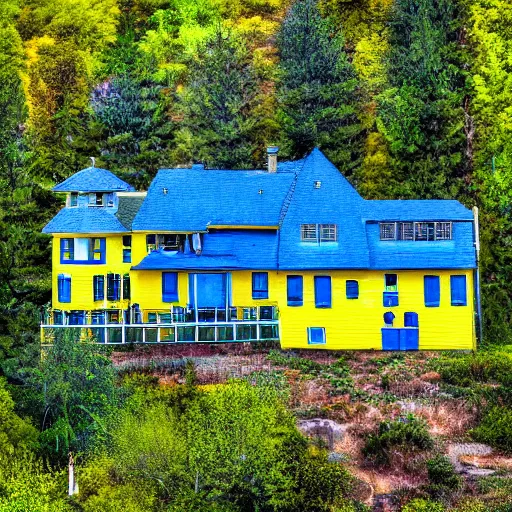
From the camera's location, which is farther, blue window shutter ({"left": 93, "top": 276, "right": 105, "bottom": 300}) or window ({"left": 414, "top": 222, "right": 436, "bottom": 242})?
blue window shutter ({"left": 93, "top": 276, "right": 105, "bottom": 300})

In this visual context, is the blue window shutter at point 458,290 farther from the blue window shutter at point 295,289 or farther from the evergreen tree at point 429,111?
the evergreen tree at point 429,111

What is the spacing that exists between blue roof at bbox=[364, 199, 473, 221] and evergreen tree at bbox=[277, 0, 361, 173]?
43.1 ft

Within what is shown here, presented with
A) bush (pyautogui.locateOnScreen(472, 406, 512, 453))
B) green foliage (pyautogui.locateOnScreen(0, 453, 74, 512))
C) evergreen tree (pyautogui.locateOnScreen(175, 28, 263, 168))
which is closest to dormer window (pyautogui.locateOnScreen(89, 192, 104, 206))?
evergreen tree (pyautogui.locateOnScreen(175, 28, 263, 168))

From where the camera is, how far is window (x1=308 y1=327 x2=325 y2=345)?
56719 mm

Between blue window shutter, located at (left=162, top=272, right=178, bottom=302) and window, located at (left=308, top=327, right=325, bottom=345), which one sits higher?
blue window shutter, located at (left=162, top=272, right=178, bottom=302)

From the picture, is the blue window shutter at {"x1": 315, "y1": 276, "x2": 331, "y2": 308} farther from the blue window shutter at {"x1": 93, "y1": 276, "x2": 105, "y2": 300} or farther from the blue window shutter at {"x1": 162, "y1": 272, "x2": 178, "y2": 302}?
the blue window shutter at {"x1": 93, "y1": 276, "x2": 105, "y2": 300}

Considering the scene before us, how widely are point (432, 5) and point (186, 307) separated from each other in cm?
2724

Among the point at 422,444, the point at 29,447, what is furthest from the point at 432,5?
the point at 29,447

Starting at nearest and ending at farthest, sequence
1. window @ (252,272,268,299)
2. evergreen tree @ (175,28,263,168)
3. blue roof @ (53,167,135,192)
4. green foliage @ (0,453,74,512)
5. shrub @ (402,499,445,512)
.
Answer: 1. shrub @ (402,499,445,512)
2. green foliage @ (0,453,74,512)
3. window @ (252,272,268,299)
4. blue roof @ (53,167,135,192)
5. evergreen tree @ (175,28,263,168)

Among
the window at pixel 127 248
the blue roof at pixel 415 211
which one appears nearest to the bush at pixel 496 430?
the blue roof at pixel 415 211

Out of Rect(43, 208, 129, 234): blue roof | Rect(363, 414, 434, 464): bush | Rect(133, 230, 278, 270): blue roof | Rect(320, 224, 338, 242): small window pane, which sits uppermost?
Rect(43, 208, 129, 234): blue roof

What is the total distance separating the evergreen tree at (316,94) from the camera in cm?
7181

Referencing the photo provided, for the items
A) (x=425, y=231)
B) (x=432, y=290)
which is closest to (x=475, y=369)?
(x=432, y=290)

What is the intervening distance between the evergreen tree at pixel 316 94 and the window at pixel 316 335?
671 inches
